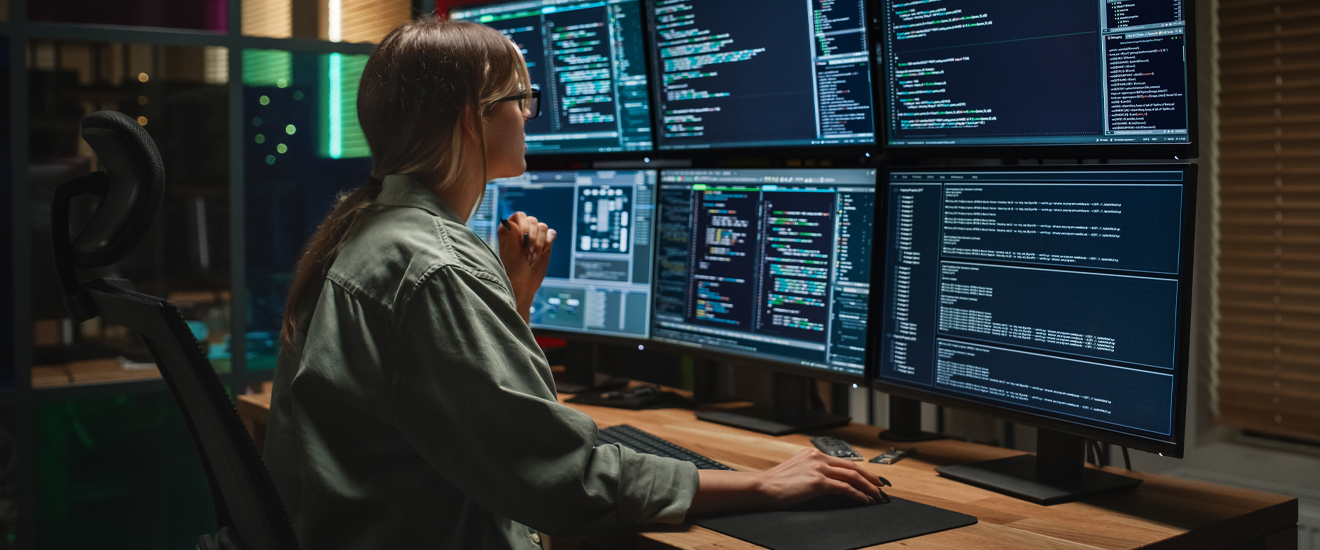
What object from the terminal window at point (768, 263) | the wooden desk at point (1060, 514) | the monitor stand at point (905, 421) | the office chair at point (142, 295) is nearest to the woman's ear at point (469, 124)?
the office chair at point (142, 295)

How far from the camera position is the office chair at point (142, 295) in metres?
0.82

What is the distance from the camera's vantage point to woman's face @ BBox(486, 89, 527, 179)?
1254mm

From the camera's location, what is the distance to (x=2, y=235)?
243 cm

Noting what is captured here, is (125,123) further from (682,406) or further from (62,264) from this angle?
(682,406)

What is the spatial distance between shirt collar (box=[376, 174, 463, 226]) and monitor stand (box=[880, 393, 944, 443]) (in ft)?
2.79

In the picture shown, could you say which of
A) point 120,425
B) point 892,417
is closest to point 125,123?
point 892,417

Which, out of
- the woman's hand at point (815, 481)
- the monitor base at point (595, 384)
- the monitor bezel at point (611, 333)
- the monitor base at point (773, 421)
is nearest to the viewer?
the woman's hand at point (815, 481)

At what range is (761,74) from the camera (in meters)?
1.76

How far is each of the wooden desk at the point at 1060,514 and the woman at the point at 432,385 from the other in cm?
15

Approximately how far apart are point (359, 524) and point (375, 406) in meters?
0.14

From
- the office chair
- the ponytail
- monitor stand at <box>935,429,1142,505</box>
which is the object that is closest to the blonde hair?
the ponytail

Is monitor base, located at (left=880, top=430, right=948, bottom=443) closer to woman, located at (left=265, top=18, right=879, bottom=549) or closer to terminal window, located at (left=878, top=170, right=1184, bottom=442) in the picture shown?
terminal window, located at (left=878, top=170, right=1184, bottom=442)

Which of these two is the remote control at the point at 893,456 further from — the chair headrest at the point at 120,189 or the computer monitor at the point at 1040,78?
the chair headrest at the point at 120,189

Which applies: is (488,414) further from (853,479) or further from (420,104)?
(853,479)
